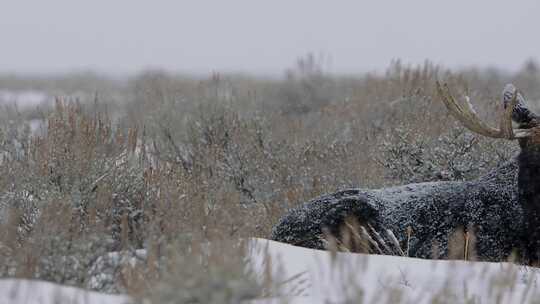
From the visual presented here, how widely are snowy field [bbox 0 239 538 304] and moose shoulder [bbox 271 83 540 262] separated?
0.52 meters

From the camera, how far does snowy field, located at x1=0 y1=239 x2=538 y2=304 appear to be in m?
3.24

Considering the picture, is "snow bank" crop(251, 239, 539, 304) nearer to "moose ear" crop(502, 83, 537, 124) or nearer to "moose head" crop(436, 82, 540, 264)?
"moose head" crop(436, 82, 540, 264)

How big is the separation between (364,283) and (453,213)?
190 centimetres

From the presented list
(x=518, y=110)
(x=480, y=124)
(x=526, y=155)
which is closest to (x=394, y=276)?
(x=480, y=124)

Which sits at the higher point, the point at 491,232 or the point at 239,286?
the point at 239,286

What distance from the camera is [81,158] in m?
6.20

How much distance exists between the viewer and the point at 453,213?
6008mm

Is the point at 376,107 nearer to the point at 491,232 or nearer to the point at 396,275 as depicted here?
the point at 491,232

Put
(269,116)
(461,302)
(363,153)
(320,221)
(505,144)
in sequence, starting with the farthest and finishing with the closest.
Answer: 1. (269,116)
2. (363,153)
3. (505,144)
4. (320,221)
5. (461,302)

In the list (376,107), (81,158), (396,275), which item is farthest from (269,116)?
(396,275)

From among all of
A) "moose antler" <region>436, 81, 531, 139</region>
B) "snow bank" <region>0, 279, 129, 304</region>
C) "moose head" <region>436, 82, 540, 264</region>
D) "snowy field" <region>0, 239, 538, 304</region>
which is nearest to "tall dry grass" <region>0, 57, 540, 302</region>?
"snow bank" <region>0, 279, 129, 304</region>

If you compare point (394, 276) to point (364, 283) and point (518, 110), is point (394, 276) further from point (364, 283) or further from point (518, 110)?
point (518, 110)

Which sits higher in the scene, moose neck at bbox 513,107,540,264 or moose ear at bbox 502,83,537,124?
moose ear at bbox 502,83,537,124

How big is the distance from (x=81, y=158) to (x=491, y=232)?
119 inches
